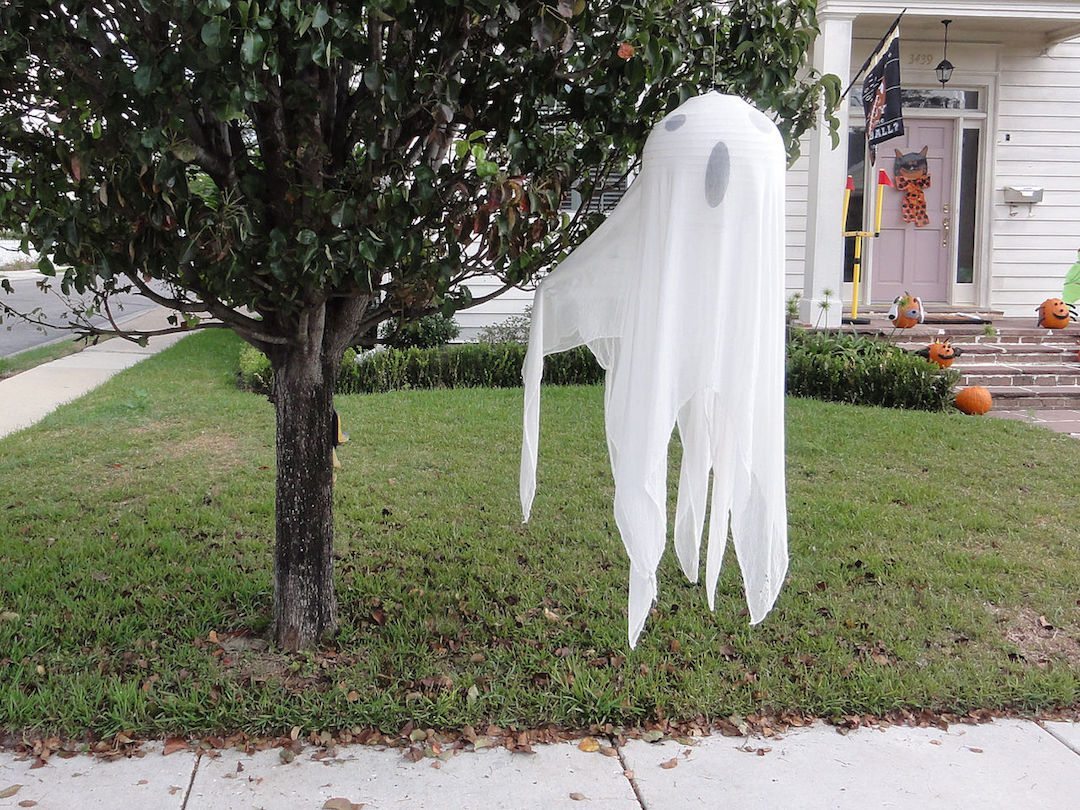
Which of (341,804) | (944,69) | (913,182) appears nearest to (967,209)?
(913,182)

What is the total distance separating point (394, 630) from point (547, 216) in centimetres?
203

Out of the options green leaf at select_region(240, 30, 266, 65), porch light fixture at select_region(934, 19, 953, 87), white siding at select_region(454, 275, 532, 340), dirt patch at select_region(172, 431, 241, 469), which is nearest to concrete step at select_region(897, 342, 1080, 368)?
porch light fixture at select_region(934, 19, 953, 87)

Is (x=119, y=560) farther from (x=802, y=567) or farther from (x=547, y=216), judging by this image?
(x=802, y=567)

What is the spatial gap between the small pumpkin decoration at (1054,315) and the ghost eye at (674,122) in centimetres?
955

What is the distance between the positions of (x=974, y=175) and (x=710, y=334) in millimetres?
11223

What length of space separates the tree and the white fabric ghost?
361 mm

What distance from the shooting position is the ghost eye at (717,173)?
3.04 metres

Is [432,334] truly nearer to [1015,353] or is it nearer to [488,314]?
[488,314]

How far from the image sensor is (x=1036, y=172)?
12.5m

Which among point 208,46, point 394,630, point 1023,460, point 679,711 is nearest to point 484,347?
point 1023,460

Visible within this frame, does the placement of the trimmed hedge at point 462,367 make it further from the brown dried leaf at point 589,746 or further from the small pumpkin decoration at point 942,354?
the brown dried leaf at point 589,746

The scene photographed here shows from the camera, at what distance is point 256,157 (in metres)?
3.64

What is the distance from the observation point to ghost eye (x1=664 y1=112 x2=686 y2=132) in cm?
312

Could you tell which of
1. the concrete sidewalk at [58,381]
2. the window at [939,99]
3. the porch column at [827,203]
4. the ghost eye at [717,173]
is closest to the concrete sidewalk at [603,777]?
the ghost eye at [717,173]
